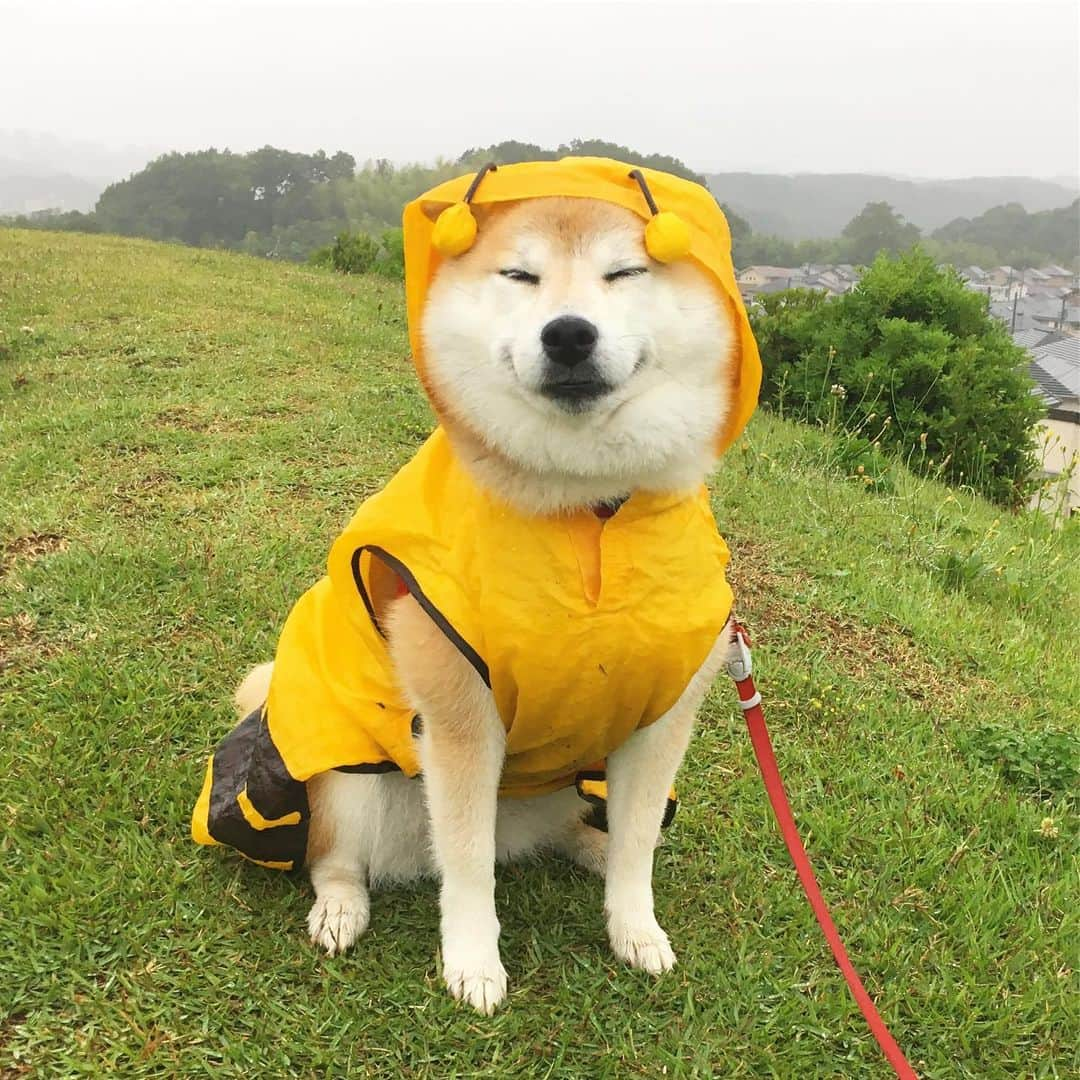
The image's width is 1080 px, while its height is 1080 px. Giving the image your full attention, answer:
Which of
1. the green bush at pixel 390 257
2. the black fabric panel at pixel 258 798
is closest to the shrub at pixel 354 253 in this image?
the green bush at pixel 390 257

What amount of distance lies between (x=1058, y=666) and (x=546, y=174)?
126 inches

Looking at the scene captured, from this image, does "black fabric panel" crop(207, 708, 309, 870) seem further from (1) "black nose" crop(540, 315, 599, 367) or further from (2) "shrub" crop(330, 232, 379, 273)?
(2) "shrub" crop(330, 232, 379, 273)

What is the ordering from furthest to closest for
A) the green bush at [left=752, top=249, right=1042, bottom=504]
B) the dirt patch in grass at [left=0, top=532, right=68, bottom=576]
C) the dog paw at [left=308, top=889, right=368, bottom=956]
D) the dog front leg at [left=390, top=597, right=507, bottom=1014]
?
the green bush at [left=752, top=249, right=1042, bottom=504] < the dirt patch in grass at [left=0, top=532, right=68, bottom=576] < the dog paw at [left=308, top=889, right=368, bottom=956] < the dog front leg at [left=390, top=597, right=507, bottom=1014]

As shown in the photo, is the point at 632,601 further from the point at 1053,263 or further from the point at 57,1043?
the point at 1053,263

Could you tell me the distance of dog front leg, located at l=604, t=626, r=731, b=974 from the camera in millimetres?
1989

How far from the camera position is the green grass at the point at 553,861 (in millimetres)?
1925

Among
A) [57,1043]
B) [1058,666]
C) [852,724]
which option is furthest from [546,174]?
[1058,666]

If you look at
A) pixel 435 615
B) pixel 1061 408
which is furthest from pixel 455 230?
pixel 1061 408

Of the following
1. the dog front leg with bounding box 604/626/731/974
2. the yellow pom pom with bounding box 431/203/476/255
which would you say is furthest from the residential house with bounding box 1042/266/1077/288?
the yellow pom pom with bounding box 431/203/476/255

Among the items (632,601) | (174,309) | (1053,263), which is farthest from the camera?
(1053,263)

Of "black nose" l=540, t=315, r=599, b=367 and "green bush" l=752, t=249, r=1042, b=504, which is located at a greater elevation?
"black nose" l=540, t=315, r=599, b=367

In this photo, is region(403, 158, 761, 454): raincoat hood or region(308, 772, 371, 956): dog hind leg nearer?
region(403, 158, 761, 454): raincoat hood

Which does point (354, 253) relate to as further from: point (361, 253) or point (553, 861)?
point (553, 861)

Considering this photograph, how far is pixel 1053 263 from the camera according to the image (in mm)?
39688
